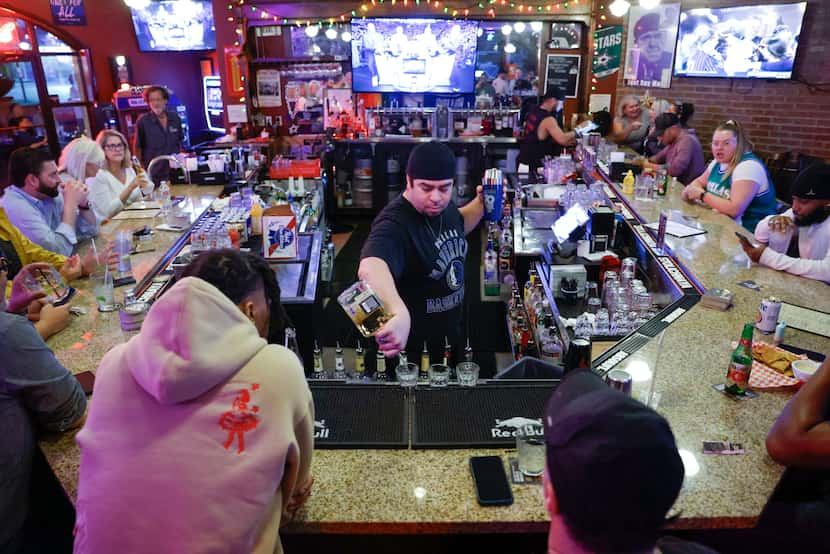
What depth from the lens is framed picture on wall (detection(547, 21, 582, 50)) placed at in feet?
27.9

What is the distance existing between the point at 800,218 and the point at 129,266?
378 cm

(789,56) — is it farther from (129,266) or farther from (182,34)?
(182,34)

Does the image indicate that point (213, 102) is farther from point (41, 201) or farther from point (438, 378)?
point (438, 378)

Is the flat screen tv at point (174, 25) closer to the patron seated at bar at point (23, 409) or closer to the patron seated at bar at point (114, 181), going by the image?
the patron seated at bar at point (114, 181)

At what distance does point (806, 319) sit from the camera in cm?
276

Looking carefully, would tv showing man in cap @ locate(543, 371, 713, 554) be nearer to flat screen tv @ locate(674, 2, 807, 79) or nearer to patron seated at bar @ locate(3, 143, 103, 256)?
patron seated at bar @ locate(3, 143, 103, 256)

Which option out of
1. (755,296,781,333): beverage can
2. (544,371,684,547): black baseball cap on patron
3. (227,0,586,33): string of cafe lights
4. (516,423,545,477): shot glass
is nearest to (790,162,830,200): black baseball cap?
(755,296,781,333): beverage can

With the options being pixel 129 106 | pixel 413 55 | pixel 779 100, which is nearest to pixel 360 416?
pixel 779 100

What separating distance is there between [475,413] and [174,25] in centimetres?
1065

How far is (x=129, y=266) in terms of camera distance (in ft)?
11.5

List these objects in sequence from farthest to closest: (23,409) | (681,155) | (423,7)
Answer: (423,7), (681,155), (23,409)

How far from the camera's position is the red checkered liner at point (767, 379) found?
7.44 feet

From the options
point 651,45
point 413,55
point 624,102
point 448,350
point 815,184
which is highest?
point 651,45

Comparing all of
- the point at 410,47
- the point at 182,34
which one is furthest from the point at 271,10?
the point at 182,34
